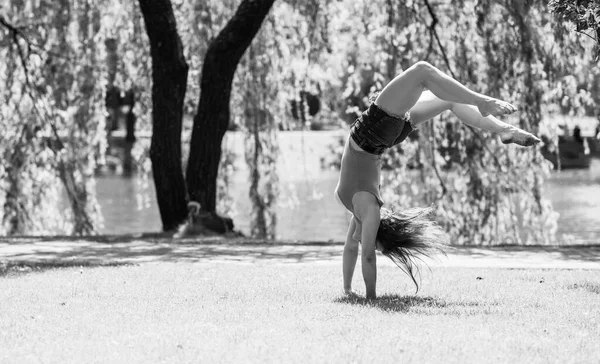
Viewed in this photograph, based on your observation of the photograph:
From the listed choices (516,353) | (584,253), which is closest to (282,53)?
(584,253)

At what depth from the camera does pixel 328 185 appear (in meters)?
27.1

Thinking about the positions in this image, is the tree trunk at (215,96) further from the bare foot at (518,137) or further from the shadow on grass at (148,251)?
the bare foot at (518,137)

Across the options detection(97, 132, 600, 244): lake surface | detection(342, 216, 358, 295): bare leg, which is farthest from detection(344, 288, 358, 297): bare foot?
detection(97, 132, 600, 244): lake surface

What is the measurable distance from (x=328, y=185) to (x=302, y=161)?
12.4 m

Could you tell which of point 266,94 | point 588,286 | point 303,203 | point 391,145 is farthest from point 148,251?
point 303,203

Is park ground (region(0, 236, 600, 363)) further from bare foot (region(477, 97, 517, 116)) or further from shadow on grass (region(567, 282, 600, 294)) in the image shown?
bare foot (region(477, 97, 517, 116))

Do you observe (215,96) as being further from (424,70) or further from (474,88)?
(424,70)

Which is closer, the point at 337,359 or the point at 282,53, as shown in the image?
the point at 337,359

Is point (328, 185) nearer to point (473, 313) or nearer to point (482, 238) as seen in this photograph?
point (482, 238)

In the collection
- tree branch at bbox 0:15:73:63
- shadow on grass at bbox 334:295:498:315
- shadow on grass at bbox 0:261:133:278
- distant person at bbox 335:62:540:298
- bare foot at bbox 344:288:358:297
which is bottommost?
shadow on grass at bbox 334:295:498:315

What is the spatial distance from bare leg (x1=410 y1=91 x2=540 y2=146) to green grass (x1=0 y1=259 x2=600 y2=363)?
3.36 feet

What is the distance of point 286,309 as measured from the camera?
6.07 m

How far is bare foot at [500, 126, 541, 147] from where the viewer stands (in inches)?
237

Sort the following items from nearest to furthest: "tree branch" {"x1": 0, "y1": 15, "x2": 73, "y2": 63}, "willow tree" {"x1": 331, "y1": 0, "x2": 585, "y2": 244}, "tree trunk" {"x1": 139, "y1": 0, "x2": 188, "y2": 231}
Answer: "tree trunk" {"x1": 139, "y1": 0, "x2": 188, "y2": 231} → "willow tree" {"x1": 331, "y1": 0, "x2": 585, "y2": 244} → "tree branch" {"x1": 0, "y1": 15, "x2": 73, "y2": 63}
